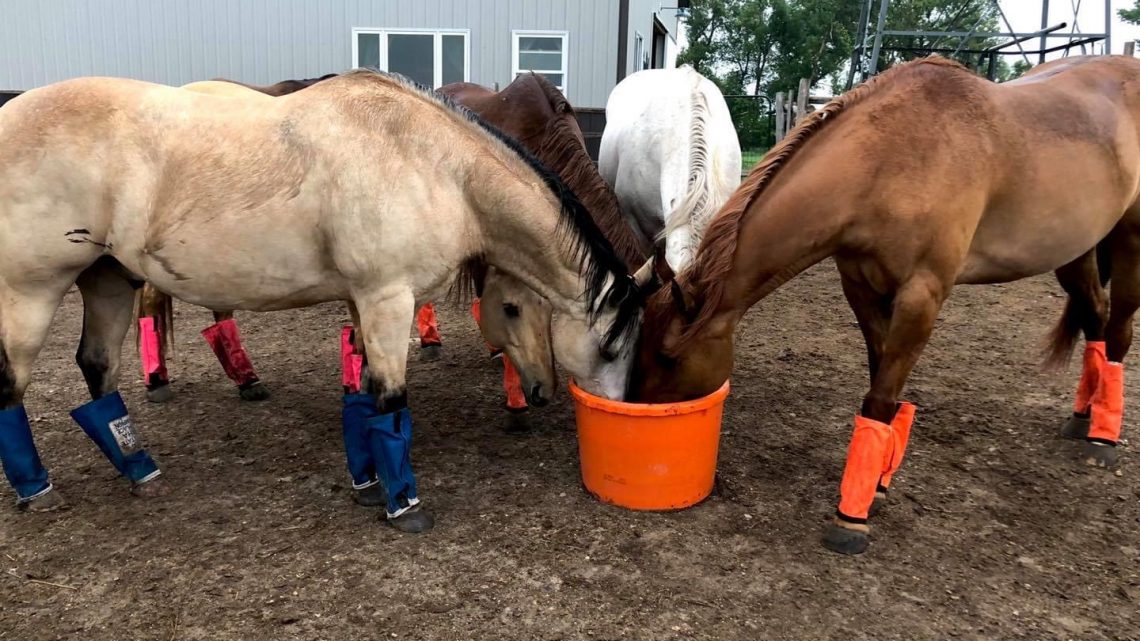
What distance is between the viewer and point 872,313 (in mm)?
2928

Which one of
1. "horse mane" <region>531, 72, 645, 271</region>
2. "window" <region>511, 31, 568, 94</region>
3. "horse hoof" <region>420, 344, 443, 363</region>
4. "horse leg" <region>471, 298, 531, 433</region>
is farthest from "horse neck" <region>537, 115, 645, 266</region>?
"window" <region>511, 31, 568, 94</region>

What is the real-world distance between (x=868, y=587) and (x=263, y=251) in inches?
88.9

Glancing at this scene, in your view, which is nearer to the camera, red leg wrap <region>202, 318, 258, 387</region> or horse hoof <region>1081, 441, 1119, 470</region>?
horse hoof <region>1081, 441, 1119, 470</region>

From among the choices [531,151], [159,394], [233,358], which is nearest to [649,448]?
[531,151]

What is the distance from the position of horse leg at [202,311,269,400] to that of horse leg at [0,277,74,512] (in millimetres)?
1278

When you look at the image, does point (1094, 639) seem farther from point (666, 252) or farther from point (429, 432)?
point (429, 432)

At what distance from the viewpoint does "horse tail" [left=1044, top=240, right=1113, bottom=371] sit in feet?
11.9

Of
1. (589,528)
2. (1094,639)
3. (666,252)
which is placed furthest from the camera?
(666,252)

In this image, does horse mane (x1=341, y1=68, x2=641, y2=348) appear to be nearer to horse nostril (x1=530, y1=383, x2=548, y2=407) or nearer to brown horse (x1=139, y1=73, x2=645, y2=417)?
horse nostril (x1=530, y1=383, x2=548, y2=407)

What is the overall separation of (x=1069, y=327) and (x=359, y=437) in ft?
11.1

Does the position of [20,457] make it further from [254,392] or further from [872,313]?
[872,313]

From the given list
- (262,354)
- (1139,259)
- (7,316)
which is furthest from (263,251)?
(1139,259)

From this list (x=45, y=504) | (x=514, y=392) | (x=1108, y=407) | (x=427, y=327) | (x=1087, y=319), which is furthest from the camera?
(x=427, y=327)

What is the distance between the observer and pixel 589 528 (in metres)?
2.79
